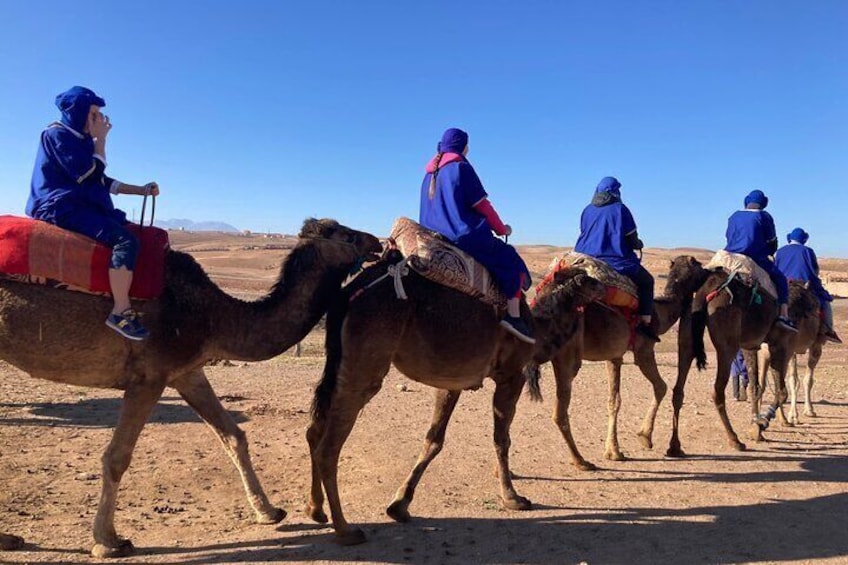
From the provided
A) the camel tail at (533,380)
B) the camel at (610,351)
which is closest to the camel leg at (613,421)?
the camel at (610,351)

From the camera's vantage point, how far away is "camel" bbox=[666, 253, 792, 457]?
352 inches

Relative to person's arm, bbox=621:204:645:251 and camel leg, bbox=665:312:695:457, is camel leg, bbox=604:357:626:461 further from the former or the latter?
person's arm, bbox=621:204:645:251

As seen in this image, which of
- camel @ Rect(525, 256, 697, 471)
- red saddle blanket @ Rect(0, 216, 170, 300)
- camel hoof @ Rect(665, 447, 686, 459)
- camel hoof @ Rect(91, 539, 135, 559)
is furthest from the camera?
camel hoof @ Rect(665, 447, 686, 459)

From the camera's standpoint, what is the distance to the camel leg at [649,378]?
8.65m

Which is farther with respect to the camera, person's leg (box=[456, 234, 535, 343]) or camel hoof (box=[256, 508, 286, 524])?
person's leg (box=[456, 234, 535, 343])

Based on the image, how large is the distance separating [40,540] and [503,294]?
14.2ft

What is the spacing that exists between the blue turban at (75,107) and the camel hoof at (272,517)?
3.48 m

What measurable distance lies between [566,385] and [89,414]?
22.6 ft

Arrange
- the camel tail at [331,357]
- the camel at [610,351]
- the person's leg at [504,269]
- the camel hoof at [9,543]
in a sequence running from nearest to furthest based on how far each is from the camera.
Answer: the camel hoof at [9,543] → the camel tail at [331,357] → the person's leg at [504,269] → the camel at [610,351]

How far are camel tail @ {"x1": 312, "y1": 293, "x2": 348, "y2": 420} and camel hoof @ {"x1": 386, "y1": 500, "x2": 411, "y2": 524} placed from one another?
1111mm

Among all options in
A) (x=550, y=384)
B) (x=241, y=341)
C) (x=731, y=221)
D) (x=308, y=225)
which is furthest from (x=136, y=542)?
(x=550, y=384)

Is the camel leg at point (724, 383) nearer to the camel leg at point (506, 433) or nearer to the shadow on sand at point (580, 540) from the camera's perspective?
the shadow on sand at point (580, 540)

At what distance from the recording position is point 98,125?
4938 millimetres

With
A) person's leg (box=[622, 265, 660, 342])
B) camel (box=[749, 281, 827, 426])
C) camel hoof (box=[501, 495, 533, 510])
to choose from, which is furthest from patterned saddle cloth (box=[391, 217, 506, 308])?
camel (box=[749, 281, 827, 426])
